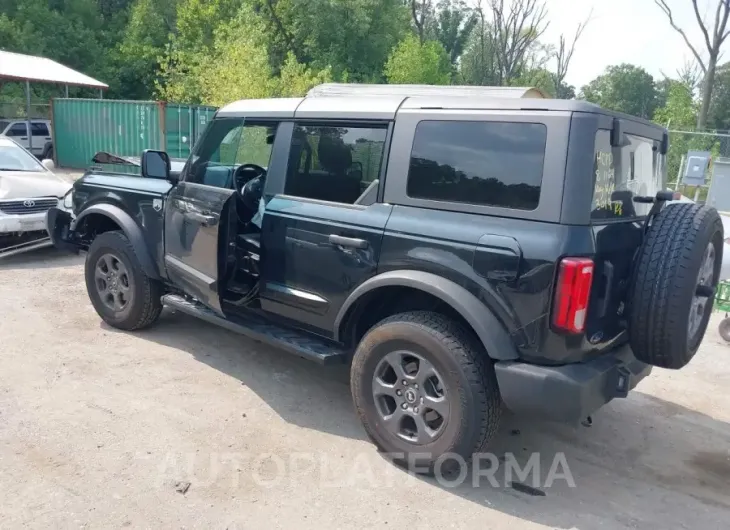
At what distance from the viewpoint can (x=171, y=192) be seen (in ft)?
15.6

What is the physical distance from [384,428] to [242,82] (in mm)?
14215

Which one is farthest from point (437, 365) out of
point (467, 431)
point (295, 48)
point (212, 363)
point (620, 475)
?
point (295, 48)

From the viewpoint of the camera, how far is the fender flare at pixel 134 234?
16.6 ft

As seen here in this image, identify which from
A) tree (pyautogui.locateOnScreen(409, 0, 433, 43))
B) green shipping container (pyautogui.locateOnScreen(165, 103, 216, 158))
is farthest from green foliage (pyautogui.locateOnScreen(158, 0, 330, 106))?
tree (pyautogui.locateOnScreen(409, 0, 433, 43))

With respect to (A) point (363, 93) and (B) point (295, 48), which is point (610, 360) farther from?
(B) point (295, 48)

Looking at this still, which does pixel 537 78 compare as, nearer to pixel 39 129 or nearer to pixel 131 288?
pixel 39 129

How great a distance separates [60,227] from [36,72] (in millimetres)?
16180

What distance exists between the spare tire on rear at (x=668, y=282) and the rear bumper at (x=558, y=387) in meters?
0.26

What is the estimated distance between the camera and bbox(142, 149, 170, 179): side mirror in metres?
4.84

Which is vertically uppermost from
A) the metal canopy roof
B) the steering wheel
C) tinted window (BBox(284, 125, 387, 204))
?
the metal canopy roof

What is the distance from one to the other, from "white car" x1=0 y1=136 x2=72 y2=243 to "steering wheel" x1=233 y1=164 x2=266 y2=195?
3.73 m

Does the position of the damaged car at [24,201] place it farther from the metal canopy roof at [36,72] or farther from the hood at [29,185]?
the metal canopy roof at [36,72]

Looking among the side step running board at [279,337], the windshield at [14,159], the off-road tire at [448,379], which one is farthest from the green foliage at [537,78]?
the off-road tire at [448,379]

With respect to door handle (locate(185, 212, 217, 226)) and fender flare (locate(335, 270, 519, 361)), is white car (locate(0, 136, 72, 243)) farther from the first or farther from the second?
fender flare (locate(335, 270, 519, 361))
